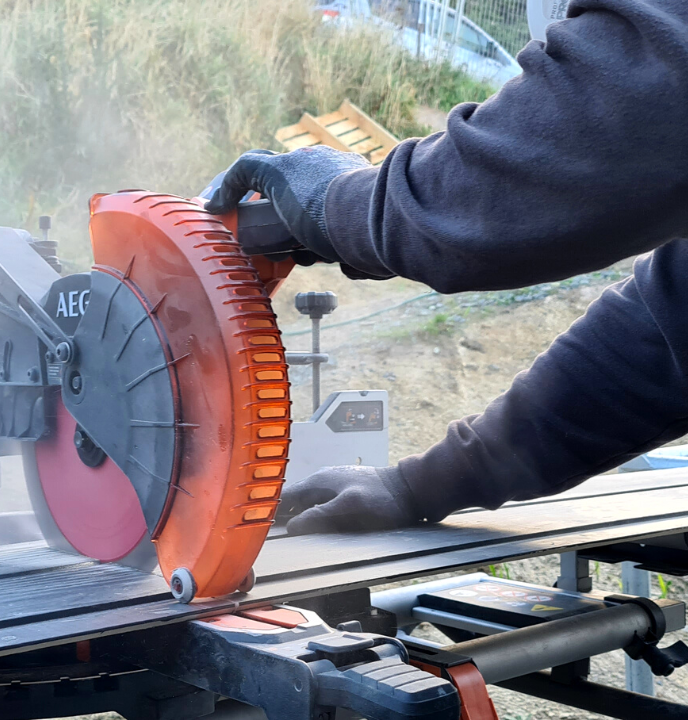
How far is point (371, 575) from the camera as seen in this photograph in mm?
1132

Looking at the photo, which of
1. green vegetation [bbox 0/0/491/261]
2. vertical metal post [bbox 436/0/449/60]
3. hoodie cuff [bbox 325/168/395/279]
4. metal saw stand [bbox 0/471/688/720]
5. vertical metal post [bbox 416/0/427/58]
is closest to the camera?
metal saw stand [bbox 0/471/688/720]

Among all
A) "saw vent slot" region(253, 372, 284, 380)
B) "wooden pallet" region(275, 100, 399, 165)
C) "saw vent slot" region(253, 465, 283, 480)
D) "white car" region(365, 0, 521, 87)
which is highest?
"white car" region(365, 0, 521, 87)

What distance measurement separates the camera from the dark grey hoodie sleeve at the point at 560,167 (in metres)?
0.79

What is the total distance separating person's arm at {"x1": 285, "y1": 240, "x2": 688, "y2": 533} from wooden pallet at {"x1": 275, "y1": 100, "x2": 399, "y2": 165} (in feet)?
22.4

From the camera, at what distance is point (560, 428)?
150 cm

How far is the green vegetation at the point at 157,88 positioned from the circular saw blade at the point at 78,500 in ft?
19.9

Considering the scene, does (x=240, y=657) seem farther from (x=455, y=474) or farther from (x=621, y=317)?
(x=621, y=317)

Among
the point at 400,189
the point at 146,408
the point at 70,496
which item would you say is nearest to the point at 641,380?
the point at 400,189

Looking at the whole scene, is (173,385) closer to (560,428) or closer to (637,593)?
(560,428)

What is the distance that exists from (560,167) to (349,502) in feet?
2.65

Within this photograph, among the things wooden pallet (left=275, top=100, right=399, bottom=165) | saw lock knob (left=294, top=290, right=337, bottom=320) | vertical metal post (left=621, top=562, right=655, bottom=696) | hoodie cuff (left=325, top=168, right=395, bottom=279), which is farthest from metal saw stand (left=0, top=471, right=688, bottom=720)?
wooden pallet (left=275, top=100, right=399, bottom=165)

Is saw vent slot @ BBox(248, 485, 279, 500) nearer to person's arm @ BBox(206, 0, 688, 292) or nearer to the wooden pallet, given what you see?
person's arm @ BBox(206, 0, 688, 292)

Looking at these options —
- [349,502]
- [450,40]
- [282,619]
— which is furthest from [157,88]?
[282,619]

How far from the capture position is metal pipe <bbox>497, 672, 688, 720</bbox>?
164cm
